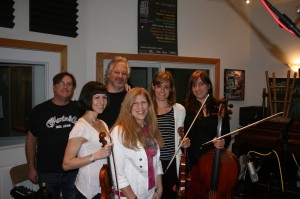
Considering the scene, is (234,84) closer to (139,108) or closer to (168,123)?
(168,123)

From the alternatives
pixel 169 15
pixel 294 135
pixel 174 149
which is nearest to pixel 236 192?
pixel 294 135

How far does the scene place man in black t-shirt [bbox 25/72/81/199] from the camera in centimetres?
217

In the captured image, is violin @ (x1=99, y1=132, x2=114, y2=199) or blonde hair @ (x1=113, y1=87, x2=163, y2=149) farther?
blonde hair @ (x1=113, y1=87, x2=163, y2=149)

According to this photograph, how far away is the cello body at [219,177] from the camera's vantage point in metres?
2.13

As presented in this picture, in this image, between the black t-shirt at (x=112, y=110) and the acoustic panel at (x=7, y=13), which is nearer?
the black t-shirt at (x=112, y=110)

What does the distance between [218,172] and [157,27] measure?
2228 mm

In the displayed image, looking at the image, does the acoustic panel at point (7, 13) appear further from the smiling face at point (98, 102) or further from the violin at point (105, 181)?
the violin at point (105, 181)

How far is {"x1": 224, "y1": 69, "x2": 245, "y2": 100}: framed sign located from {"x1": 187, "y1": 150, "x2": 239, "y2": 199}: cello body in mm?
2329

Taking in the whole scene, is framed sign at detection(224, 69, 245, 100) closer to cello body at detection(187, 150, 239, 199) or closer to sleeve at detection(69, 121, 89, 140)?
cello body at detection(187, 150, 239, 199)

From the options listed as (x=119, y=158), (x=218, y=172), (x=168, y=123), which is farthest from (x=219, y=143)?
(x=119, y=158)

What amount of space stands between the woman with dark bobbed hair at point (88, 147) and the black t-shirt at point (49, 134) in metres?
0.52

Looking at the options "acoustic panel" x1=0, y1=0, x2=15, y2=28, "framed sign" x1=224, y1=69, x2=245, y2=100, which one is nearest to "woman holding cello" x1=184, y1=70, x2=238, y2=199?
"acoustic panel" x1=0, y1=0, x2=15, y2=28

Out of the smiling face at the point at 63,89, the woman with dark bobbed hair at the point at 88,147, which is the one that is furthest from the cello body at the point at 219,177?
the smiling face at the point at 63,89

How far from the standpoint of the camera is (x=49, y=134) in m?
2.17
